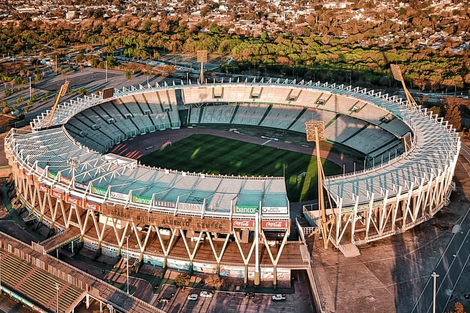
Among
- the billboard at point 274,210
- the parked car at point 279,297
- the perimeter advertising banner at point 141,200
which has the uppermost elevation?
the billboard at point 274,210

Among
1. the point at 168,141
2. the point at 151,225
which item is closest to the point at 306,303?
the point at 151,225

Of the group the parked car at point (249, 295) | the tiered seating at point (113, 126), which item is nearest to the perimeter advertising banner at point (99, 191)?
the parked car at point (249, 295)

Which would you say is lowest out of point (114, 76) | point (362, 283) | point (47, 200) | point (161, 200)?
point (114, 76)

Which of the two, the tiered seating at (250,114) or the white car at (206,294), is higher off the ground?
the white car at (206,294)

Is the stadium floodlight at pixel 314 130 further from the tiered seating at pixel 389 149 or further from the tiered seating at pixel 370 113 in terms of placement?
the tiered seating at pixel 370 113

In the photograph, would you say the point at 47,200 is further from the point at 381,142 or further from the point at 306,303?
the point at 381,142

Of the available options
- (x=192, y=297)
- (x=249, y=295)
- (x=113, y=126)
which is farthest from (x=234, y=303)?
(x=113, y=126)
